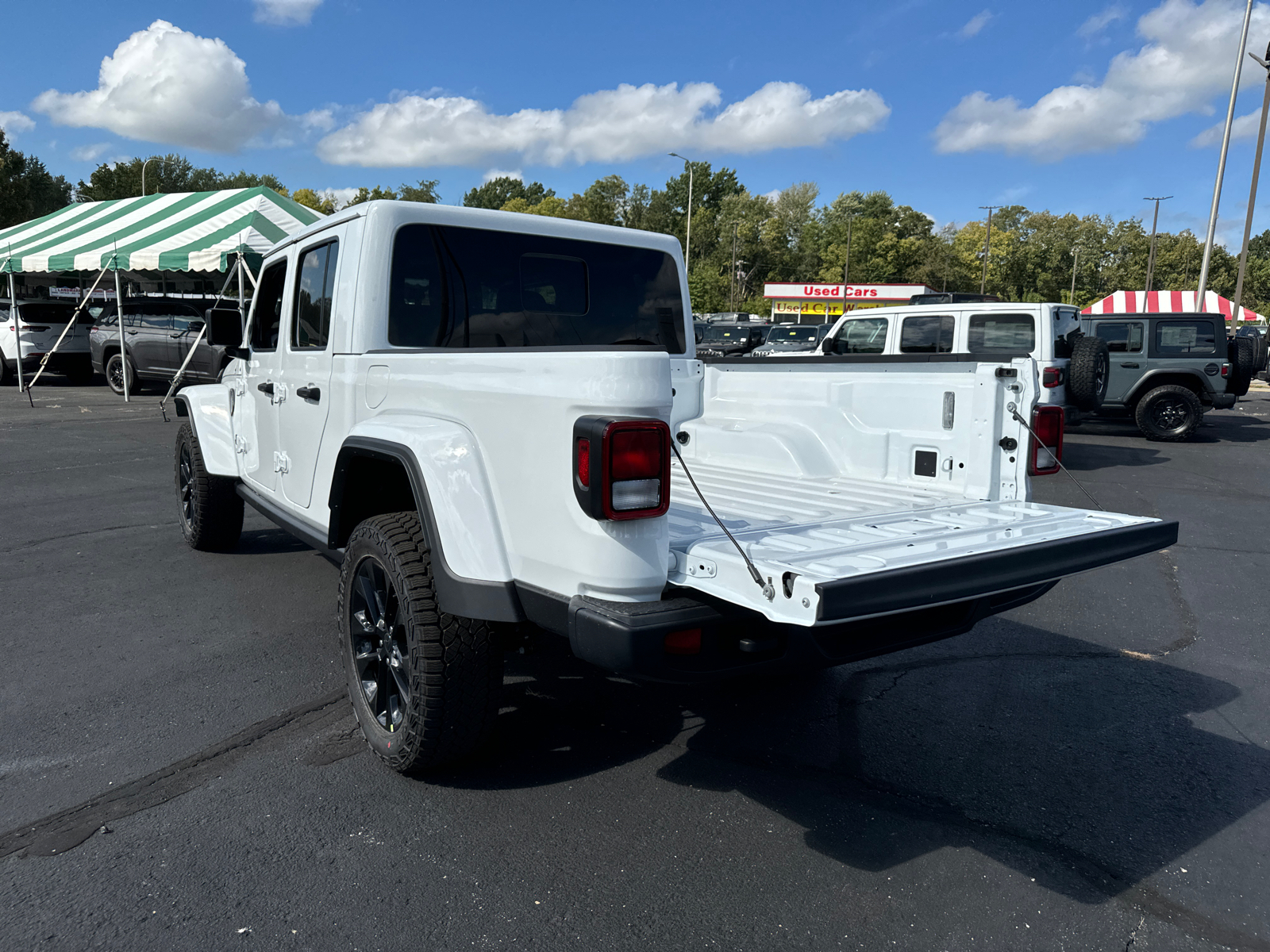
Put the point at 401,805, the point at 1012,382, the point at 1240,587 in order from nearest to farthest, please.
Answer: the point at 401,805 → the point at 1012,382 → the point at 1240,587

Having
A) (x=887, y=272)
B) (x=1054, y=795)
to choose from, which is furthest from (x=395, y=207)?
(x=887, y=272)

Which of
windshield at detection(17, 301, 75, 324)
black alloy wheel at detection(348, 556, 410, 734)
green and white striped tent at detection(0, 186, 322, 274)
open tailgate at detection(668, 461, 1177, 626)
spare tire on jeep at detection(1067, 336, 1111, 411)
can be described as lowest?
black alloy wheel at detection(348, 556, 410, 734)

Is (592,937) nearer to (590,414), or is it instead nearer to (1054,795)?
(590,414)

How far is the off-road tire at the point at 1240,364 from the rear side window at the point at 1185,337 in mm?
354

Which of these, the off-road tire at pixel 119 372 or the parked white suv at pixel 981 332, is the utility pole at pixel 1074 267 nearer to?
the parked white suv at pixel 981 332

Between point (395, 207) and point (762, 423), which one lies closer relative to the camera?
point (395, 207)

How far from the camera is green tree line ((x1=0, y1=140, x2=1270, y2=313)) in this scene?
88562mm

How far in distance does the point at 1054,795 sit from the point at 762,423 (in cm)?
205

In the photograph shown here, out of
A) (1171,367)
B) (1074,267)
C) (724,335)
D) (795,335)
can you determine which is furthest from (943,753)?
(1074,267)

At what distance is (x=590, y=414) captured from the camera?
7.60 ft

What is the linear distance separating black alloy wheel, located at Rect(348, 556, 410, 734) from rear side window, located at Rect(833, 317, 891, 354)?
954 centimetres

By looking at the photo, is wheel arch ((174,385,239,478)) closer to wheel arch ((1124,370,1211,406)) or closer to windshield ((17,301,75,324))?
wheel arch ((1124,370,1211,406))

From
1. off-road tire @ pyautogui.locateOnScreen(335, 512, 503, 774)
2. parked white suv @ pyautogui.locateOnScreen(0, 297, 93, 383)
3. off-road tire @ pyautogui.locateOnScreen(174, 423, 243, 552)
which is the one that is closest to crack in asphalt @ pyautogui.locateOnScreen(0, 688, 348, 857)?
off-road tire @ pyautogui.locateOnScreen(335, 512, 503, 774)

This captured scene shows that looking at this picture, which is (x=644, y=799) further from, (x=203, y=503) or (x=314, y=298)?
(x=203, y=503)
